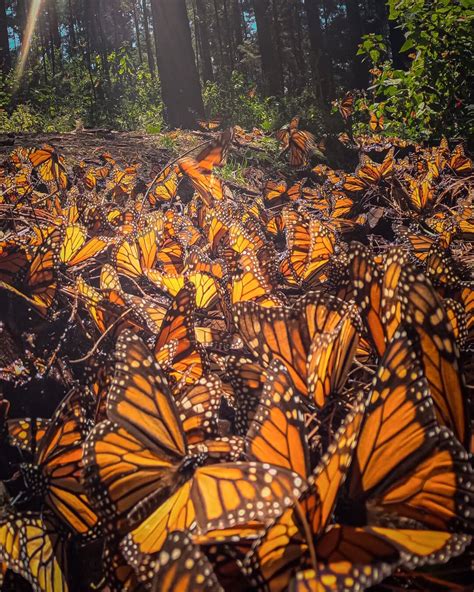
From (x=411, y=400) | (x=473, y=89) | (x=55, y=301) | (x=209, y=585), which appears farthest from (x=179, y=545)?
(x=473, y=89)

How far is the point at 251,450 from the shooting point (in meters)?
0.55

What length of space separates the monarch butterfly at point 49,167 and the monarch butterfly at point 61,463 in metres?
1.81

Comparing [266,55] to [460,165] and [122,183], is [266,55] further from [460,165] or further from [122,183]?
[122,183]

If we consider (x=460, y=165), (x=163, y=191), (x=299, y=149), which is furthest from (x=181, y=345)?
(x=299, y=149)

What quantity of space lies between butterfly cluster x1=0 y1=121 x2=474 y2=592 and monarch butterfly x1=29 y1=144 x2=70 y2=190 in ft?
4.78

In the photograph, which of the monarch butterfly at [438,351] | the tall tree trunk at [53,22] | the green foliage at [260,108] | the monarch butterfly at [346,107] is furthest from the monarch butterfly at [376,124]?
the tall tree trunk at [53,22]

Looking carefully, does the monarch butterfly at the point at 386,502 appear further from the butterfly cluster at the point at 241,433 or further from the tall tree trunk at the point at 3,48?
the tall tree trunk at the point at 3,48

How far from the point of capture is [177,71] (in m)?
7.67

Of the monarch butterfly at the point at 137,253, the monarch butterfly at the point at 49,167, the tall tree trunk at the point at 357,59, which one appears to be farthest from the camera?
the tall tree trunk at the point at 357,59

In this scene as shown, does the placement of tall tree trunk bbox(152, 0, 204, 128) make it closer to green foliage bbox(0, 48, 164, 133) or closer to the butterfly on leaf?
green foliage bbox(0, 48, 164, 133)

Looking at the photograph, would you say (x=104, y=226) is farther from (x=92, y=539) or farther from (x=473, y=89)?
(x=473, y=89)

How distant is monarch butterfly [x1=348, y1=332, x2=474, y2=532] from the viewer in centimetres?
48

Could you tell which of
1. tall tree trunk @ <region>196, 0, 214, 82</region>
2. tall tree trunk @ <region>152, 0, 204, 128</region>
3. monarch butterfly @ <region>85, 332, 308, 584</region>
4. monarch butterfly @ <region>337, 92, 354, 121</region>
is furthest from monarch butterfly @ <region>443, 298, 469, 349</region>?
tall tree trunk @ <region>196, 0, 214, 82</region>

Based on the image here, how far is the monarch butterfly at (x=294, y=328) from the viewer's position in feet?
2.35
